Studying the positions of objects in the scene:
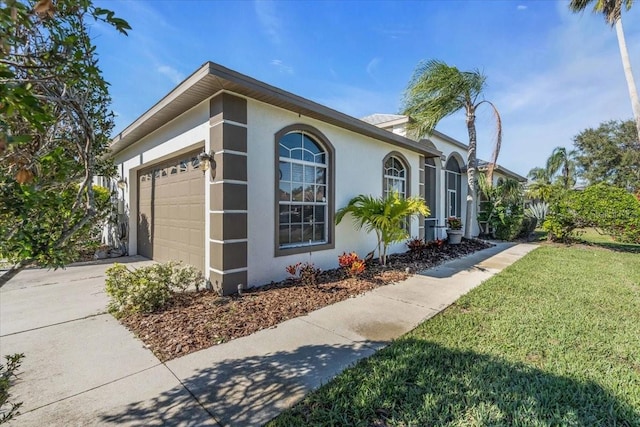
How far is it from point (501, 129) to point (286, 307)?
11668mm

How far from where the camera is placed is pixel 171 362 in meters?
3.11

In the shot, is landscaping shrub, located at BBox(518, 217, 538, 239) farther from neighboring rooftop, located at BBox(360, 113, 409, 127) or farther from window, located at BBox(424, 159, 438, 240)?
neighboring rooftop, located at BBox(360, 113, 409, 127)

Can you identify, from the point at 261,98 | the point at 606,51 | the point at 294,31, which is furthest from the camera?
the point at 606,51

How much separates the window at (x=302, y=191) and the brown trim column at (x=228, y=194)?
0.92 metres

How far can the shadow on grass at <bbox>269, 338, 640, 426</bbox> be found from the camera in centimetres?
226

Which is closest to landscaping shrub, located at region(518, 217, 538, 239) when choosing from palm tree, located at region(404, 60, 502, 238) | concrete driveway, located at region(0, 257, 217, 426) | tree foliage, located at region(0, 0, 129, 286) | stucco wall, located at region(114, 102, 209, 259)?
palm tree, located at region(404, 60, 502, 238)

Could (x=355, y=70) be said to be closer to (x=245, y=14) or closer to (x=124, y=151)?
(x=245, y=14)

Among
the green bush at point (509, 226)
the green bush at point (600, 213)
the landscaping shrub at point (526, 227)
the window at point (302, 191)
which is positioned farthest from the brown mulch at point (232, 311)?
the landscaping shrub at point (526, 227)

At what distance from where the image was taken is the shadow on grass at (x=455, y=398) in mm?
2262

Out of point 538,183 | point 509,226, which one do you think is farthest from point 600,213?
point 538,183

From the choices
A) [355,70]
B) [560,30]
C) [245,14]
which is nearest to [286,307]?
[245,14]

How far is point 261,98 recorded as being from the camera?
5.54 m

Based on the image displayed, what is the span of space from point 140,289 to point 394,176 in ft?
26.1

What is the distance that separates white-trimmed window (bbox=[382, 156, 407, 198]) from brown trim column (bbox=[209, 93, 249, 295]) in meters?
5.13
